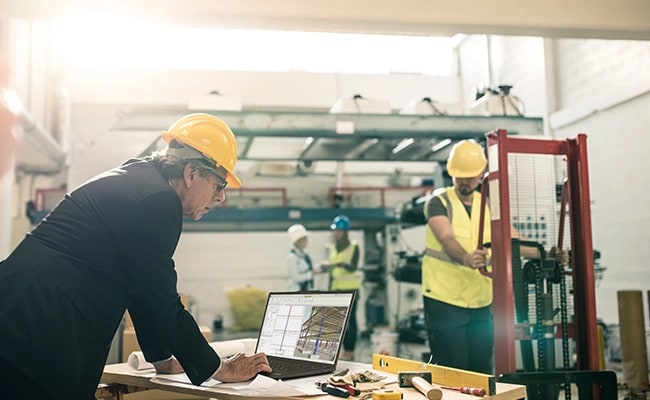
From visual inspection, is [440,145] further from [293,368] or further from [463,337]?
[293,368]

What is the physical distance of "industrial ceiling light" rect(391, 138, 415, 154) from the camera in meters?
6.93

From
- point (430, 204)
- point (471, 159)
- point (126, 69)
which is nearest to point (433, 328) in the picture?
point (430, 204)

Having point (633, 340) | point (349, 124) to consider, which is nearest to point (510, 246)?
point (633, 340)

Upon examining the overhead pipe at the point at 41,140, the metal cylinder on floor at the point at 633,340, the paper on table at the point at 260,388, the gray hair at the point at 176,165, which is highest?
the overhead pipe at the point at 41,140

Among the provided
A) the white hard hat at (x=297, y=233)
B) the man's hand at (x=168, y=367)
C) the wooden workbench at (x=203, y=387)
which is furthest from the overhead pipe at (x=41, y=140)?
the man's hand at (x=168, y=367)

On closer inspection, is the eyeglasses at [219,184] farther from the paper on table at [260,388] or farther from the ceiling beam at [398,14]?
the ceiling beam at [398,14]

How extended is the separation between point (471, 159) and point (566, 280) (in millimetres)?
832

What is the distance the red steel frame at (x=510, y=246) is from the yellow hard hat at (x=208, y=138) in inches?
57.8

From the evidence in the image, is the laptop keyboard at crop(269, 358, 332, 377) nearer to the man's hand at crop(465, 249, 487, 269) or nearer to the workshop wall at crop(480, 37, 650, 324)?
the man's hand at crop(465, 249, 487, 269)

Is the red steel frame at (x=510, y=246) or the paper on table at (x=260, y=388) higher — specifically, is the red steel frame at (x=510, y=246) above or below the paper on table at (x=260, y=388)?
above

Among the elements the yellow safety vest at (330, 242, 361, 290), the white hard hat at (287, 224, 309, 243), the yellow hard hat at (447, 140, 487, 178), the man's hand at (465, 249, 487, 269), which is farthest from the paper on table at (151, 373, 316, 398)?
the white hard hat at (287, 224, 309, 243)

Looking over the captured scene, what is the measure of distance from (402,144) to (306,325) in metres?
4.91

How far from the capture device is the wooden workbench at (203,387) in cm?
195

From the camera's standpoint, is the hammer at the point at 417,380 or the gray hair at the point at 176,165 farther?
the gray hair at the point at 176,165
